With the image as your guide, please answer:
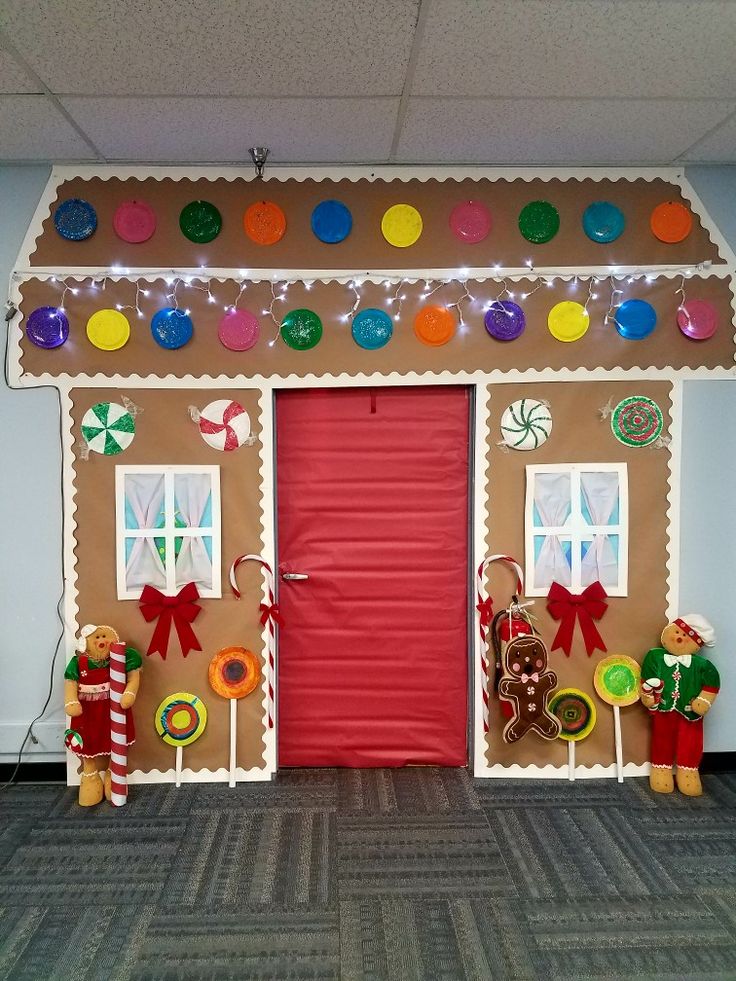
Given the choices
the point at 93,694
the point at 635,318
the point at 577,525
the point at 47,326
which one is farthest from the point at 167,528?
the point at 635,318

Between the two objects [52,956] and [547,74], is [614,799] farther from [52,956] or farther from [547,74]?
[547,74]

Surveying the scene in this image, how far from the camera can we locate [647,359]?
2.85m

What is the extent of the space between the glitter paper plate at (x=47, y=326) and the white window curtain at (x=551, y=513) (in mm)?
2112

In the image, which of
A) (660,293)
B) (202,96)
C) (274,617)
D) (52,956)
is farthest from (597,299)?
(52,956)

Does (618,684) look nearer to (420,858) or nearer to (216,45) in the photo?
(420,858)

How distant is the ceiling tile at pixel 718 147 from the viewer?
254 centimetres

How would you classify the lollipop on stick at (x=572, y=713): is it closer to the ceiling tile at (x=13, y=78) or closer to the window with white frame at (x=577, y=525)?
the window with white frame at (x=577, y=525)

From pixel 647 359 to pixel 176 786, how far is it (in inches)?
107

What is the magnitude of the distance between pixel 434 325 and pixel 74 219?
1.56 metres

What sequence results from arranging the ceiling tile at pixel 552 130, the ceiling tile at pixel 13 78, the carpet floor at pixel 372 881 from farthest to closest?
the ceiling tile at pixel 552 130 → the ceiling tile at pixel 13 78 → the carpet floor at pixel 372 881

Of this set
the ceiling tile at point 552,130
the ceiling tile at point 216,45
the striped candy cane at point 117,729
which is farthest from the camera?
the striped candy cane at point 117,729

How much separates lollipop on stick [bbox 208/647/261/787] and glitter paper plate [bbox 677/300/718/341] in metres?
2.34

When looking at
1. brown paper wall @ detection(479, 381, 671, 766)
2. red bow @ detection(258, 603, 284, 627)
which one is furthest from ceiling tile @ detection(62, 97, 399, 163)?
red bow @ detection(258, 603, 284, 627)

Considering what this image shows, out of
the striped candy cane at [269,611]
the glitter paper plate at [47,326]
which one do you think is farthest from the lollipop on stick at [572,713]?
the glitter paper plate at [47,326]
